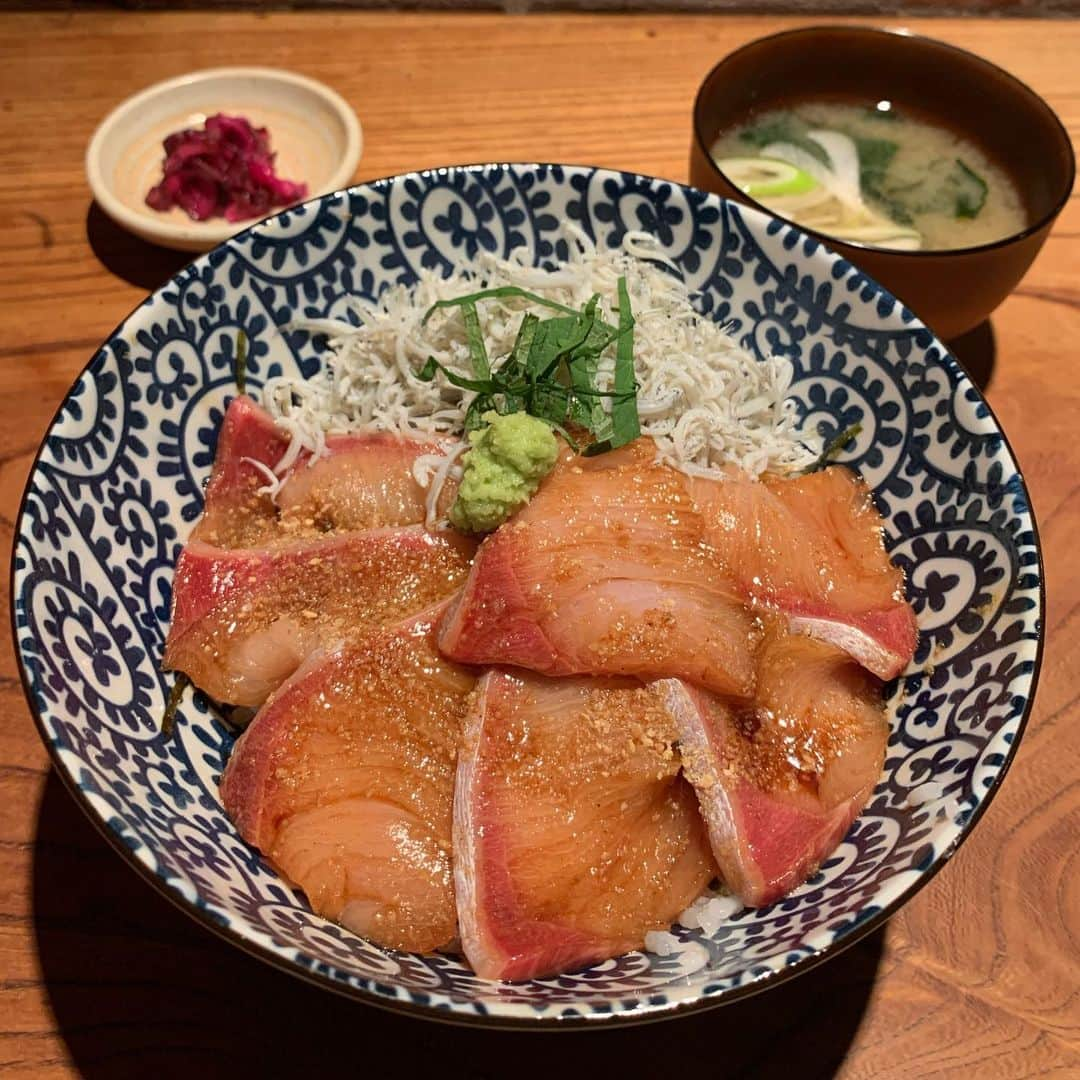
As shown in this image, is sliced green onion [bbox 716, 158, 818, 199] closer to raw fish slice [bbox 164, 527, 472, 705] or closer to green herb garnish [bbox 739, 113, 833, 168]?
green herb garnish [bbox 739, 113, 833, 168]

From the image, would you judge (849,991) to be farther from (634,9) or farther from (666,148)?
(634,9)

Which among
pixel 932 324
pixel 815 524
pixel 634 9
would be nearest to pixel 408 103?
pixel 634 9

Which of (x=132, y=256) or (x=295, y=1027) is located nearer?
(x=295, y=1027)

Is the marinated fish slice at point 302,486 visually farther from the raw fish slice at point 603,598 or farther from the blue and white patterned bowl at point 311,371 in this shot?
the raw fish slice at point 603,598

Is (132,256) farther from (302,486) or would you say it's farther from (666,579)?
(666,579)

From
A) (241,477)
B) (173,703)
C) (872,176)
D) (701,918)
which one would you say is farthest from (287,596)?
(872,176)

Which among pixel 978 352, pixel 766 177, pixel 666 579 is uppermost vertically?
pixel 766 177
